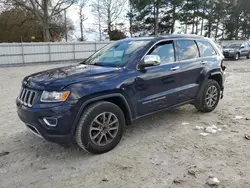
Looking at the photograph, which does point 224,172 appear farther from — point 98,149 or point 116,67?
point 116,67

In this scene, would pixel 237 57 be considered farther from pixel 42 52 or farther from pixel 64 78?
pixel 64 78

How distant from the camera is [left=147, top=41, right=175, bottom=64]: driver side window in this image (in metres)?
3.99

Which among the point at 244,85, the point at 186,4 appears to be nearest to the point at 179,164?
the point at 244,85

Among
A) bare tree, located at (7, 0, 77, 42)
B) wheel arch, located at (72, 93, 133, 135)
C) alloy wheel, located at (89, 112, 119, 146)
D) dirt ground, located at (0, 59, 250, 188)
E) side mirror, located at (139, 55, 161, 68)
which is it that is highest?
bare tree, located at (7, 0, 77, 42)

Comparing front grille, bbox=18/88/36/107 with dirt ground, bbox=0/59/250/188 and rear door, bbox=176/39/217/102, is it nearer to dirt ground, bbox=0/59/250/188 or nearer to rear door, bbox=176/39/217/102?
dirt ground, bbox=0/59/250/188

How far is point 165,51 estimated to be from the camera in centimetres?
415

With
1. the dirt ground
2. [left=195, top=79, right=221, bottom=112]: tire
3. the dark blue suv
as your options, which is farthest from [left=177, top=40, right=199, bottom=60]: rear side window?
the dirt ground

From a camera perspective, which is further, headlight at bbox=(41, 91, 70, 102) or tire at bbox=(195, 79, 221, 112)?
tire at bbox=(195, 79, 221, 112)

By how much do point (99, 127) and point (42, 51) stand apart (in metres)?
16.1

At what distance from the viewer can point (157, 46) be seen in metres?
4.02

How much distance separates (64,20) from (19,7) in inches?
479

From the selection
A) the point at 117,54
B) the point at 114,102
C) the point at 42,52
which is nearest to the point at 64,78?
the point at 114,102

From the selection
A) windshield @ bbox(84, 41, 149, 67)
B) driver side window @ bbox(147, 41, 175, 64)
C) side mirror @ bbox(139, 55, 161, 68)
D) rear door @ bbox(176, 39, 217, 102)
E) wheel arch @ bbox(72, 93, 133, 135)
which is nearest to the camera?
wheel arch @ bbox(72, 93, 133, 135)

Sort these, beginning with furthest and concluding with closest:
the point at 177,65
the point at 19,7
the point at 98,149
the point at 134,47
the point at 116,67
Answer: the point at 19,7, the point at 177,65, the point at 134,47, the point at 116,67, the point at 98,149
